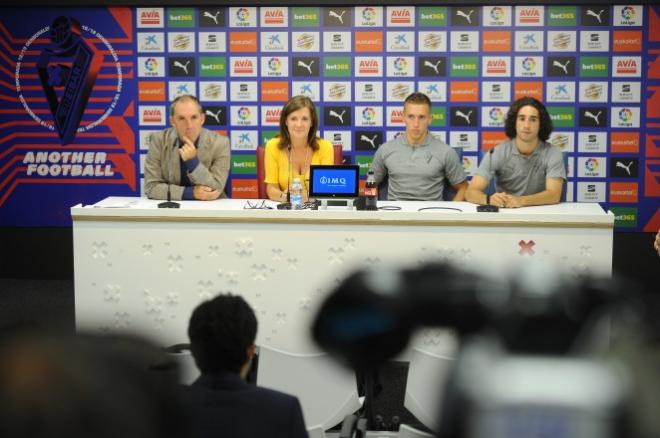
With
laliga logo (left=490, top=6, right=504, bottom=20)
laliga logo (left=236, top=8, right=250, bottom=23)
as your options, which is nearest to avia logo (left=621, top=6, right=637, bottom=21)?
laliga logo (left=490, top=6, right=504, bottom=20)

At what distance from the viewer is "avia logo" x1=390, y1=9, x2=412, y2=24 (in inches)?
252

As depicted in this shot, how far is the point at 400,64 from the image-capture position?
6484 millimetres

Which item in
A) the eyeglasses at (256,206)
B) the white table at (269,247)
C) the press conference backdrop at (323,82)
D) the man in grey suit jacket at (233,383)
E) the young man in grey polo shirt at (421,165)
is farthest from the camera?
the press conference backdrop at (323,82)

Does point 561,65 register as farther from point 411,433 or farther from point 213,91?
point 411,433

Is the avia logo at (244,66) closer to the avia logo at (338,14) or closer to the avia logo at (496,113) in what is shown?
the avia logo at (338,14)

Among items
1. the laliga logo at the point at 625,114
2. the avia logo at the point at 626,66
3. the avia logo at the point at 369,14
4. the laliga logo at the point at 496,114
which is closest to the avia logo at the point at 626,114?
the laliga logo at the point at 625,114

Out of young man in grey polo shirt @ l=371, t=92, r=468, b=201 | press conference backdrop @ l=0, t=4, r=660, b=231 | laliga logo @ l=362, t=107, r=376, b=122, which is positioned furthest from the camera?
laliga logo @ l=362, t=107, r=376, b=122

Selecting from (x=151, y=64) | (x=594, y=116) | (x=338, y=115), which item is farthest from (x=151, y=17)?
(x=594, y=116)

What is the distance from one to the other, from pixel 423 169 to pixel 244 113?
6.23ft

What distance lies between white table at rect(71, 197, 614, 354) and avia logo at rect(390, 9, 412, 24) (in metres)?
2.23

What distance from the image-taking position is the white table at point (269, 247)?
441 cm

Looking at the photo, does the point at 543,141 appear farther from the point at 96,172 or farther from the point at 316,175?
the point at 96,172

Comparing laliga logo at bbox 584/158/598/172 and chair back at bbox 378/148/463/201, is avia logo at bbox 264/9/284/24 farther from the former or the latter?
laliga logo at bbox 584/158/598/172

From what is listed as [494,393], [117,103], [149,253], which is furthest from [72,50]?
[494,393]
